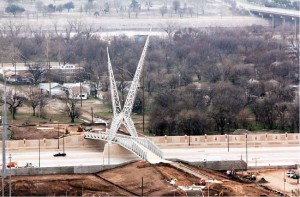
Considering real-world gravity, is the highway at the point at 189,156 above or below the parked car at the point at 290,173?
below

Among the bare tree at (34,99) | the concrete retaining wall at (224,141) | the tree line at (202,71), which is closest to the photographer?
the concrete retaining wall at (224,141)

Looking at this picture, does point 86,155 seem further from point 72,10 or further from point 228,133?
point 72,10

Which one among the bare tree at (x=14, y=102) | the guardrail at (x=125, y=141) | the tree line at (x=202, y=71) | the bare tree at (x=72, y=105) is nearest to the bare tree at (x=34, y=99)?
the bare tree at (x=14, y=102)

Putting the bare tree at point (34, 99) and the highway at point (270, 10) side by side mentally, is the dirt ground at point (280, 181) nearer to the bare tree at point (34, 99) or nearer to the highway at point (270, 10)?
the bare tree at point (34, 99)

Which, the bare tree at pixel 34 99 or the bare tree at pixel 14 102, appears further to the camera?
the bare tree at pixel 34 99

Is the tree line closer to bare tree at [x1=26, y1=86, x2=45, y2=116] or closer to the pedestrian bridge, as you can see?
bare tree at [x1=26, y1=86, x2=45, y2=116]
